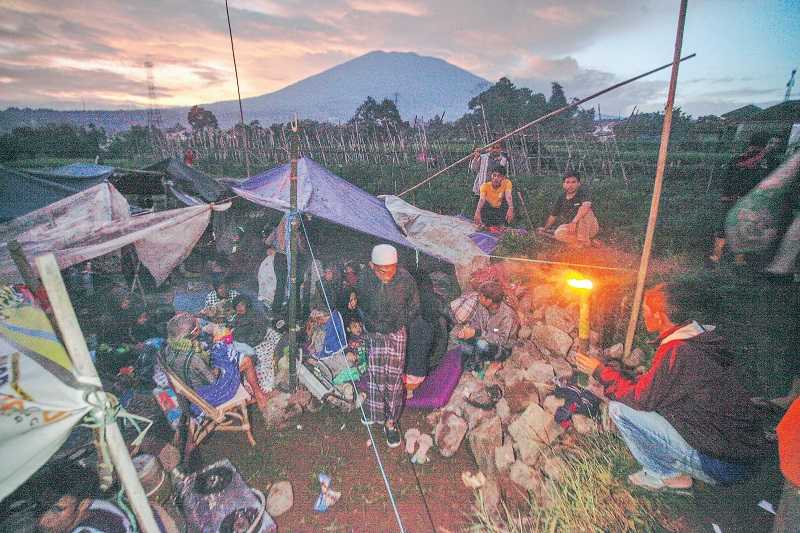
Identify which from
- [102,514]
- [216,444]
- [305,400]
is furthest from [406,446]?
[102,514]

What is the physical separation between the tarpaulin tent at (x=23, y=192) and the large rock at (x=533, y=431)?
8.07 metres

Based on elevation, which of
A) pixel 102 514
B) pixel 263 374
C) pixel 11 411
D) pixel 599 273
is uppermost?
pixel 11 411

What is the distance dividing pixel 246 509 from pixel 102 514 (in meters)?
0.94

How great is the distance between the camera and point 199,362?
10.7 feet

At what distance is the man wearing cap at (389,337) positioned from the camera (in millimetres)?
3770

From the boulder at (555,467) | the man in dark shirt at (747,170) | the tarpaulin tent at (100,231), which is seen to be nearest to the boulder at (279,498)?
the boulder at (555,467)

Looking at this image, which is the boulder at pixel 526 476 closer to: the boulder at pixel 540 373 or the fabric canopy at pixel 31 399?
the boulder at pixel 540 373

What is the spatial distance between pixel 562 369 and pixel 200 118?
39212mm

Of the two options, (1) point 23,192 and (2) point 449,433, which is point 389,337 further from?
(1) point 23,192

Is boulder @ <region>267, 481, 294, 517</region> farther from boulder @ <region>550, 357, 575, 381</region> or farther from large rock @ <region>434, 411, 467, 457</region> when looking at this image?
boulder @ <region>550, 357, 575, 381</region>

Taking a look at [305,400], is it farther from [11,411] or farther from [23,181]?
[23,181]

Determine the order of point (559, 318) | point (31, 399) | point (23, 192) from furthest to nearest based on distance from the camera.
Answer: point (23, 192)
point (559, 318)
point (31, 399)

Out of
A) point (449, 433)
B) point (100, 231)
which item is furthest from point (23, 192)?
point (449, 433)

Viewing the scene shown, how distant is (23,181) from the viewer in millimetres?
6512
